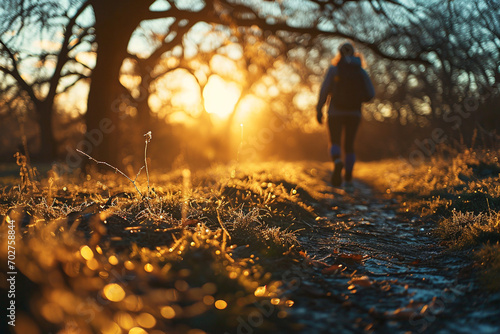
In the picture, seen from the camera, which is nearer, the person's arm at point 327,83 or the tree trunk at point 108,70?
the person's arm at point 327,83

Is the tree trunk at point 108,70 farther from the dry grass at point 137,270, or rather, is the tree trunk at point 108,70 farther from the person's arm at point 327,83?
the dry grass at point 137,270

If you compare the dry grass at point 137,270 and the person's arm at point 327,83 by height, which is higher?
the person's arm at point 327,83

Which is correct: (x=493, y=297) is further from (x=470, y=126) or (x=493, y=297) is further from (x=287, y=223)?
(x=470, y=126)

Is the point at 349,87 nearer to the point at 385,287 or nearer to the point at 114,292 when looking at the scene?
the point at 385,287

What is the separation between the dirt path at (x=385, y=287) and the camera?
1823 mm

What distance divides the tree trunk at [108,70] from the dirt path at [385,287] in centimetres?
521

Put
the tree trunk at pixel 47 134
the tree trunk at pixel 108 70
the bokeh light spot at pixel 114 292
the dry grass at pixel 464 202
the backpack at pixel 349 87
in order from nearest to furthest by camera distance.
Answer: the bokeh light spot at pixel 114 292
the dry grass at pixel 464 202
the backpack at pixel 349 87
the tree trunk at pixel 108 70
the tree trunk at pixel 47 134

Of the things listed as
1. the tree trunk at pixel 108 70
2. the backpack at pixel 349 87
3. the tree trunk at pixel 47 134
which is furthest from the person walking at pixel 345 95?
the tree trunk at pixel 47 134

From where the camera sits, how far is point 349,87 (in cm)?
643

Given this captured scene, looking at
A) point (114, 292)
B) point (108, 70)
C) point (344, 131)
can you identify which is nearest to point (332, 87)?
point (344, 131)

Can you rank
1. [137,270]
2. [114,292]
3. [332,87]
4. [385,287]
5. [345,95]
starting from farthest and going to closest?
[332,87] < [345,95] < [385,287] < [137,270] < [114,292]

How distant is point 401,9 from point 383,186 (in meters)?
3.49

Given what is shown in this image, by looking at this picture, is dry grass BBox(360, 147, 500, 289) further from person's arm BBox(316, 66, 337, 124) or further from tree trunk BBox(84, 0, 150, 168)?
tree trunk BBox(84, 0, 150, 168)

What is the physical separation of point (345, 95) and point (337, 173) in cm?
148
